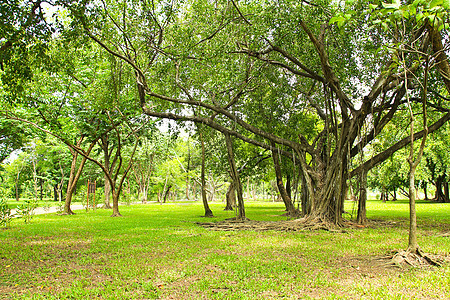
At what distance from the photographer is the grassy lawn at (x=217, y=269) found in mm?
3709

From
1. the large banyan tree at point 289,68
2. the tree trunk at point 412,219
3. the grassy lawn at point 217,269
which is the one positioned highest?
the large banyan tree at point 289,68

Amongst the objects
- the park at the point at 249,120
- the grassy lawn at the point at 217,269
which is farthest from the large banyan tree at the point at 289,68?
the grassy lawn at the point at 217,269

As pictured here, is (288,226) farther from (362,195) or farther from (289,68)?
(289,68)

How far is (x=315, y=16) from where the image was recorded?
8.69 metres

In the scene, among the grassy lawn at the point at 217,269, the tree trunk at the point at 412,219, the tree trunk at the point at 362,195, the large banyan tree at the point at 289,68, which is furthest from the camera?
the tree trunk at the point at 362,195

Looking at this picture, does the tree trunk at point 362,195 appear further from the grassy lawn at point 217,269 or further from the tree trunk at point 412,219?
the tree trunk at point 412,219

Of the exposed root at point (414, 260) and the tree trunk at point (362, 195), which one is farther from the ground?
the tree trunk at point (362, 195)

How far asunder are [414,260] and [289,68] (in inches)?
284

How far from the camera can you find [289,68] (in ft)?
33.8

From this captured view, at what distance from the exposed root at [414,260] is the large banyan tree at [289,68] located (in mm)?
4307

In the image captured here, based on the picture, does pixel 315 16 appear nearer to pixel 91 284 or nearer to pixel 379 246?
pixel 379 246

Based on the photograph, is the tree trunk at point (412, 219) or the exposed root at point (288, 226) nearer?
the tree trunk at point (412, 219)

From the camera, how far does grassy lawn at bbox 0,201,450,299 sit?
371 cm

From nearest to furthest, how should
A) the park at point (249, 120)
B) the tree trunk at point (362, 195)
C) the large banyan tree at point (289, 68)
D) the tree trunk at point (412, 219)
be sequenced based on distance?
the park at point (249, 120)
the tree trunk at point (412, 219)
the large banyan tree at point (289, 68)
the tree trunk at point (362, 195)
